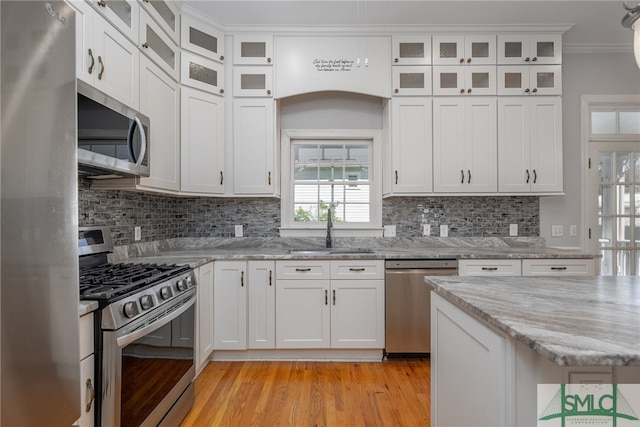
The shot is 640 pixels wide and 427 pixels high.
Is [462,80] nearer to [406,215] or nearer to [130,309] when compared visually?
[406,215]

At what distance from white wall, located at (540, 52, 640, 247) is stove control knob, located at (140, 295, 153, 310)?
137 inches

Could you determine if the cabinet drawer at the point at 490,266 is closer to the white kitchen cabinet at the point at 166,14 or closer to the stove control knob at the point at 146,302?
the stove control knob at the point at 146,302

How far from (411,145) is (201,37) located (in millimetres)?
2075

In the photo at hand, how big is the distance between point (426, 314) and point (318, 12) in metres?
2.66

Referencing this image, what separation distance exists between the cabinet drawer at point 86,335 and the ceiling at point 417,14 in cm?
252

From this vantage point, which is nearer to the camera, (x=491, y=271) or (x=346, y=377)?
(x=346, y=377)

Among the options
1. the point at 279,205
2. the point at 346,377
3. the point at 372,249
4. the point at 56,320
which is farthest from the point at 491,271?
the point at 56,320

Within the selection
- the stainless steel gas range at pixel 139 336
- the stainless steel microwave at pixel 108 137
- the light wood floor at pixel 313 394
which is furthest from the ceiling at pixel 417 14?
the light wood floor at pixel 313 394

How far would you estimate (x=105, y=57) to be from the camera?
6.08ft

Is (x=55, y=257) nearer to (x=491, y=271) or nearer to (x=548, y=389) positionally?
(x=548, y=389)

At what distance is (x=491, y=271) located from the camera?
2.70 meters

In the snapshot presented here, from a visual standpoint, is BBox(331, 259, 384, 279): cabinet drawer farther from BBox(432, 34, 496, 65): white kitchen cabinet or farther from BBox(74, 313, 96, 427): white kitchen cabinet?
BBox(432, 34, 496, 65): white kitchen cabinet

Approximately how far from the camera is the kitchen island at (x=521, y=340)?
752 mm

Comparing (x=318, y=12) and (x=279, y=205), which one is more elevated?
(x=318, y=12)
